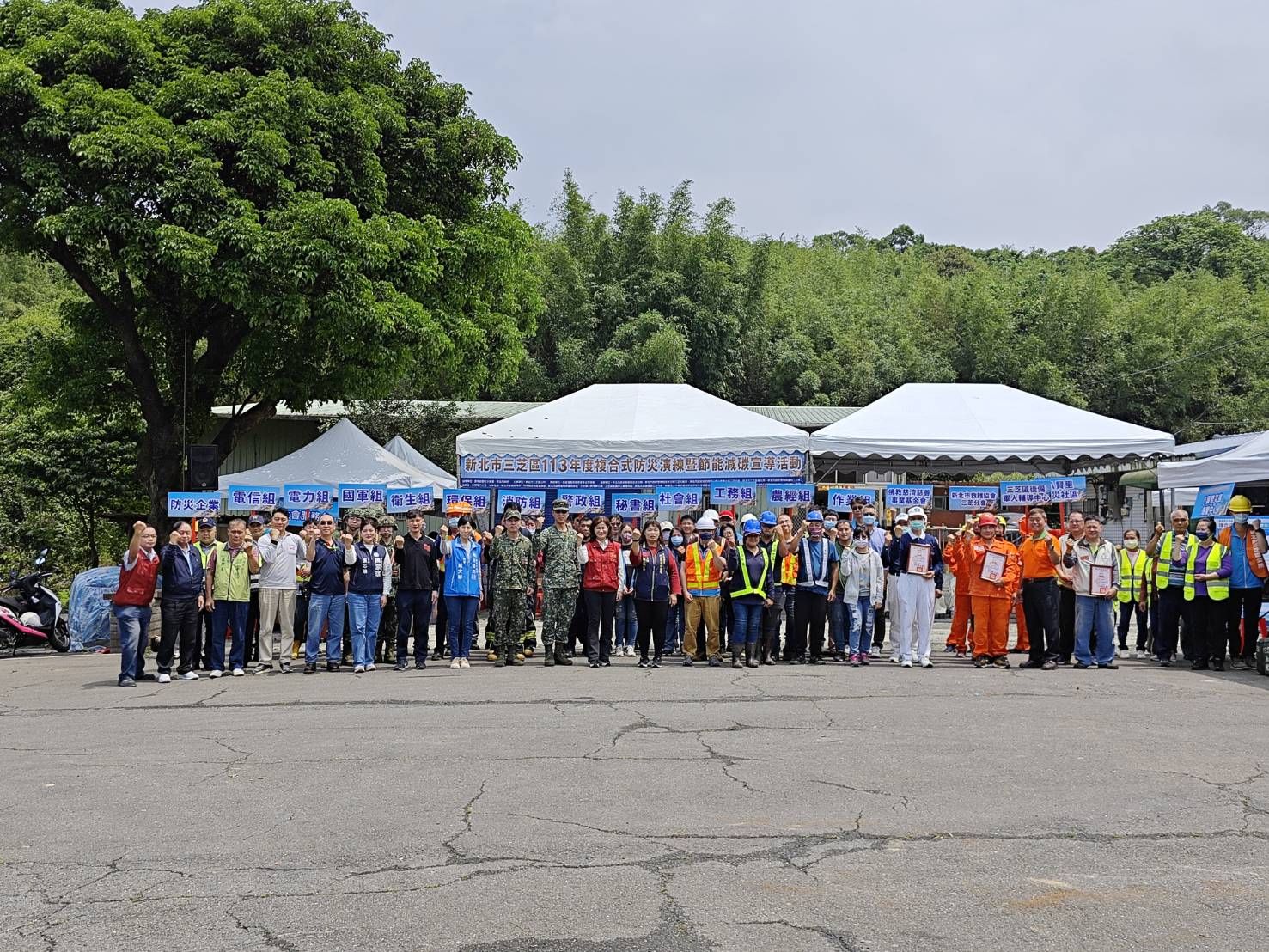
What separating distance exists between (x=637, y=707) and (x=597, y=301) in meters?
27.3

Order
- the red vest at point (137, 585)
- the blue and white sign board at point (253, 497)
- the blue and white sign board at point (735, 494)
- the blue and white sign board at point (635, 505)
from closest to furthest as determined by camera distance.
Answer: the red vest at point (137, 585) → the blue and white sign board at point (253, 497) → the blue and white sign board at point (735, 494) → the blue and white sign board at point (635, 505)

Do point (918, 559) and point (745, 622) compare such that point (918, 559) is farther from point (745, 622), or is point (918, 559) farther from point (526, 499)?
point (526, 499)

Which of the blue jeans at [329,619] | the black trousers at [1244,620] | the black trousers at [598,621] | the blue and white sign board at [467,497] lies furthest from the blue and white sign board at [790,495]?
the blue jeans at [329,619]

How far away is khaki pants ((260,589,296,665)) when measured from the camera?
13.6 m

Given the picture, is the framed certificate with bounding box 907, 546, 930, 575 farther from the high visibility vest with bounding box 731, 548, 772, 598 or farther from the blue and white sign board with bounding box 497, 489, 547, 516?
the blue and white sign board with bounding box 497, 489, 547, 516

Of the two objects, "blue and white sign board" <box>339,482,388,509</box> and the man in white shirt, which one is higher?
"blue and white sign board" <box>339,482,388,509</box>

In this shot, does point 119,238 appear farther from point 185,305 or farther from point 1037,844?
point 1037,844

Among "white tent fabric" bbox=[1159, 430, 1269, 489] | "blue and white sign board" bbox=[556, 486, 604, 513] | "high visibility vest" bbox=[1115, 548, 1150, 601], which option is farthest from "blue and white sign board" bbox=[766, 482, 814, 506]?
"white tent fabric" bbox=[1159, 430, 1269, 489]

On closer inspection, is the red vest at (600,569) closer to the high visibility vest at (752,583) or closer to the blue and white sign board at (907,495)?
the high visibility vest at (752,583)

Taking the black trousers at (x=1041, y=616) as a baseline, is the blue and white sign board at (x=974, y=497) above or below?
above

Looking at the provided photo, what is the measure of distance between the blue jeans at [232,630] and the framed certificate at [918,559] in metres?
7.74

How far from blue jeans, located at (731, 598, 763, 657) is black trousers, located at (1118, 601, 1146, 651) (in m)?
5.30

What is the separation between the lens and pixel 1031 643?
13.9 metres

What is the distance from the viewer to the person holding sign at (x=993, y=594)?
1388cm
